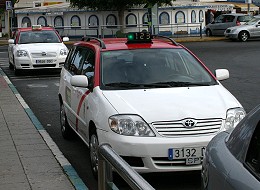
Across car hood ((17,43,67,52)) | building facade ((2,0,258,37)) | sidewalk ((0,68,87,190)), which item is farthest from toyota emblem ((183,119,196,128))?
building facade ((2,0,258,37))

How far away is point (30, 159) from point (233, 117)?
276 centimetres

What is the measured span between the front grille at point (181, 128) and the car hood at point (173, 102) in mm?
57

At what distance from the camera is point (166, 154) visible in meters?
6.71

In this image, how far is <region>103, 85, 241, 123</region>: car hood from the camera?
6.95 metres

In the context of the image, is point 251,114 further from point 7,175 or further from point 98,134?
point 7,175

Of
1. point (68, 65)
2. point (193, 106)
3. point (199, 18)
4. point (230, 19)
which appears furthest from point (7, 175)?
point (199, 18)

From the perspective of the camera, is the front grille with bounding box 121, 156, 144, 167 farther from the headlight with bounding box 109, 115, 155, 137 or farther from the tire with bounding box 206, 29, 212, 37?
the tire with bounding box 206, 29, 212, 37

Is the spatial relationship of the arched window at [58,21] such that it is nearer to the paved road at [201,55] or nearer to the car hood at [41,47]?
the paved road at [201,55]

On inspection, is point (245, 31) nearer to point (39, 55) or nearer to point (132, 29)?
point (132, 29)

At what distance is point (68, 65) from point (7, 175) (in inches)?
121

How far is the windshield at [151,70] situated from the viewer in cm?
795

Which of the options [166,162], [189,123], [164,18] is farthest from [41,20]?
[166,162]

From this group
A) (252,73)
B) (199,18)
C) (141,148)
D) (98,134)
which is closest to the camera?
(141,148)

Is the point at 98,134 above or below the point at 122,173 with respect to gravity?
below
